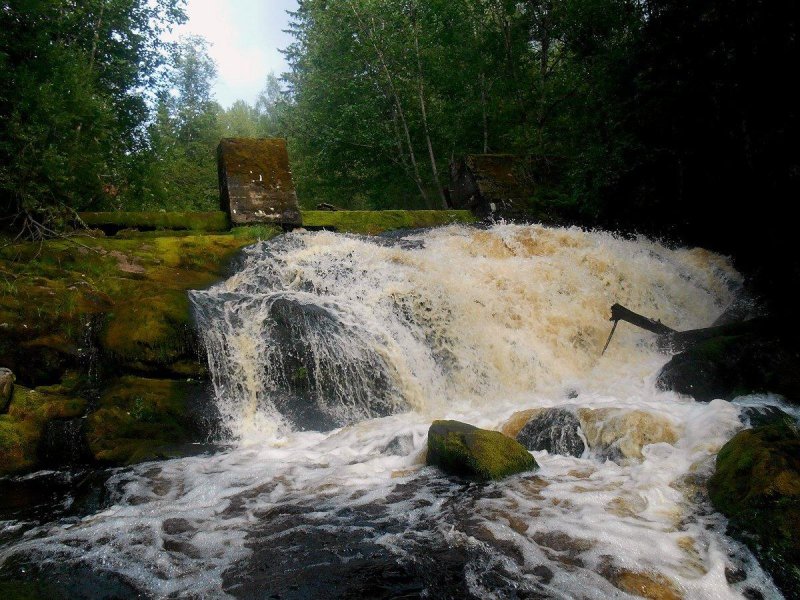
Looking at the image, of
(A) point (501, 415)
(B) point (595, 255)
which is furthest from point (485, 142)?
(A) point (501, 415)

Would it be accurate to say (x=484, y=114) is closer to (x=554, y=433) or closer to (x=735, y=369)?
(x=735, y=369)

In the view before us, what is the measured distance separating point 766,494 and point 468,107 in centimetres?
1707

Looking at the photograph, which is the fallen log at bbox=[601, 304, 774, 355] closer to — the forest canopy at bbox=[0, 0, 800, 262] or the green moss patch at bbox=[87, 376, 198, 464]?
the forest canopy at bbox=[0, 0, 800, 262]

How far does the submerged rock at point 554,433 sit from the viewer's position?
4535mm

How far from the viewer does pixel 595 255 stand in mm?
9336

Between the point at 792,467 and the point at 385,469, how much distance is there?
295 centimetres

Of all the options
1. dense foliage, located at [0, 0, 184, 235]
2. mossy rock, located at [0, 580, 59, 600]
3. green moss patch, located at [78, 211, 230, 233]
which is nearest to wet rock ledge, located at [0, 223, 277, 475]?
dense foliage, located at [0, 0, 184, 235]

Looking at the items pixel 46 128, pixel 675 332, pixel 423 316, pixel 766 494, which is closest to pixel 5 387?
pixel 46 128

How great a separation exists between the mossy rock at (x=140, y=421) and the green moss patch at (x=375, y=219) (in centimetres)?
590

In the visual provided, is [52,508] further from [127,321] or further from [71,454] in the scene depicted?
[127,321]

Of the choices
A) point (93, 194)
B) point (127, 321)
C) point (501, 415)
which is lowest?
point (501, 415)

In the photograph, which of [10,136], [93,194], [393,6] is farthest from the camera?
[393,6]

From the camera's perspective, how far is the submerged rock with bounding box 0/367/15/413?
4.88 m

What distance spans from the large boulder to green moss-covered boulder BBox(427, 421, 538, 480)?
2.64 meters
